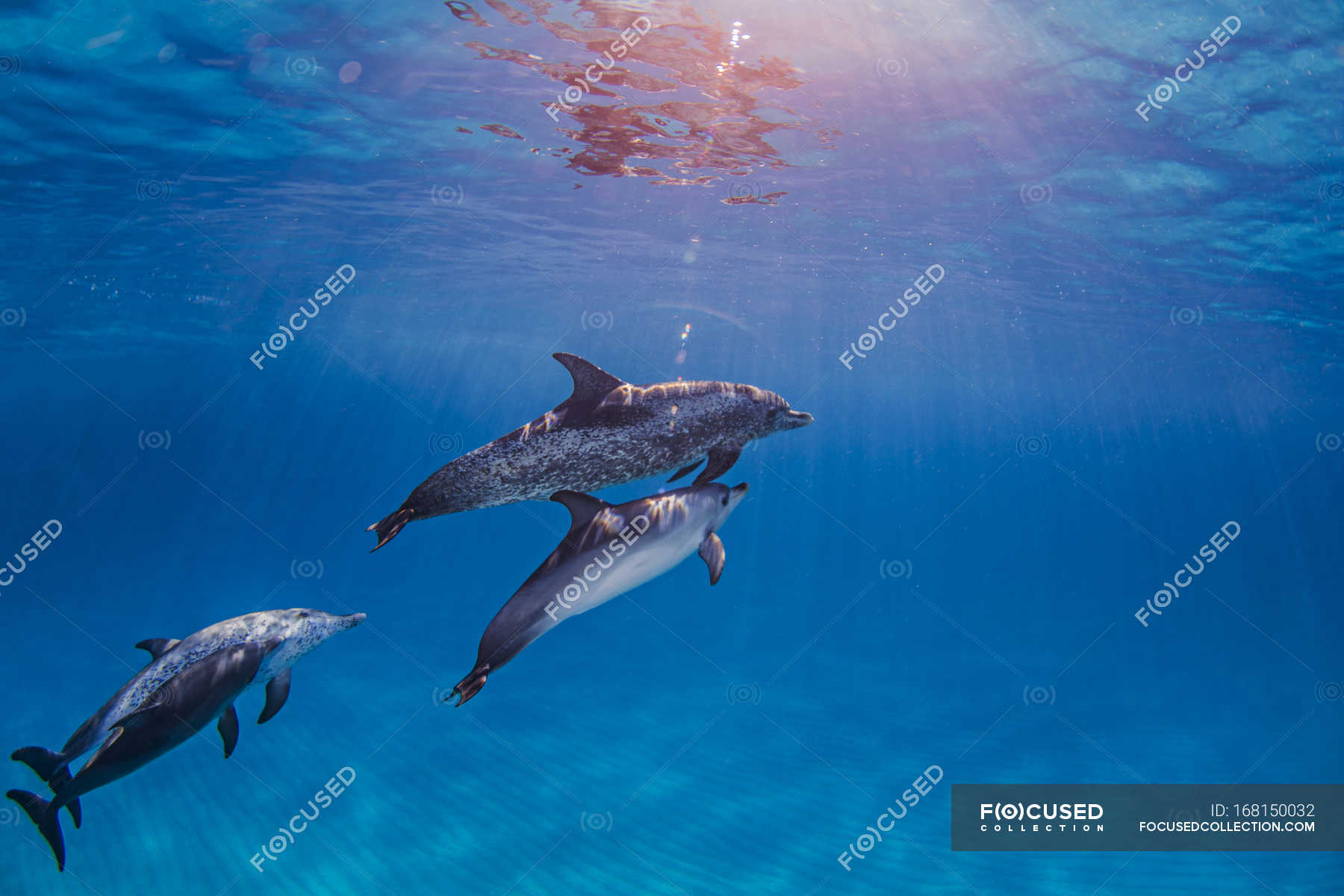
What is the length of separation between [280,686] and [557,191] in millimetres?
17868

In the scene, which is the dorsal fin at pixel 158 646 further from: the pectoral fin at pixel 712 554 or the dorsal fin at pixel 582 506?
the pectoral fin at pixel 712 554

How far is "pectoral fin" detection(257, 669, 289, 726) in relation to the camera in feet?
16.9

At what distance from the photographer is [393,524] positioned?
12.3ft

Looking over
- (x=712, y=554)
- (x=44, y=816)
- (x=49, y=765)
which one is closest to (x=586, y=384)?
(x=712, y=554)

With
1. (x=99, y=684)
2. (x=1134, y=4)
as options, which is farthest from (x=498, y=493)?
(x=99, y=684)

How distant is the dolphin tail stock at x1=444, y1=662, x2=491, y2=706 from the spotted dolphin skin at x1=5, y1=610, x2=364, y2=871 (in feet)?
7.95

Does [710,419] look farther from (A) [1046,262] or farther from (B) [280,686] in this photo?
(A) [1046,262]

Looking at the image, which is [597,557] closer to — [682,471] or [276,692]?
[682,471]

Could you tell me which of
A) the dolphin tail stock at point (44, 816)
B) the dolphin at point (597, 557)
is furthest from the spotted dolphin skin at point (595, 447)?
the dolphin tail stock at point (44, 816)

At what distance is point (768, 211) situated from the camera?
71.6 feet

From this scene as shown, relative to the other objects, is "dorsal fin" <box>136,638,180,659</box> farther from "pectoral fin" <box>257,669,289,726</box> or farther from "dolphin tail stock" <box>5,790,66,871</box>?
"dolphin tail stock" <box>5,790,66,871</box>

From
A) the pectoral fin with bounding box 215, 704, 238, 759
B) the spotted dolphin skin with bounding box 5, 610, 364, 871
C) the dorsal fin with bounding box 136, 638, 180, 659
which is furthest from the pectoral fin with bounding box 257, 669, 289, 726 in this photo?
the dorsal fin with bounding box 136, 638, 180, 659

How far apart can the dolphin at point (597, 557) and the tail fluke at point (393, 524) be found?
0.76 metres

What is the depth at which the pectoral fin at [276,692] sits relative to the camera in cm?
516
